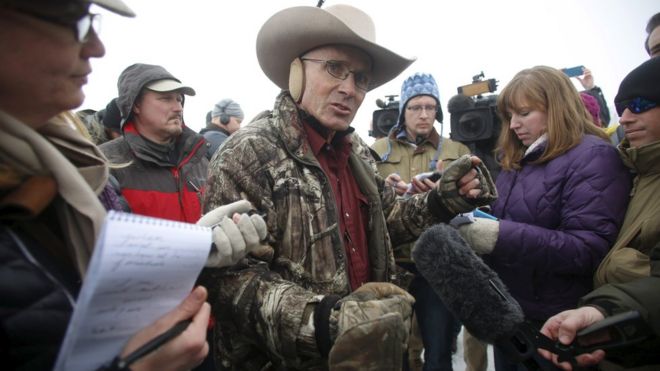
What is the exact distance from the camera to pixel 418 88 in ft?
12.0

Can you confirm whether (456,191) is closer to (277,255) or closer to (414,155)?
(277,255)

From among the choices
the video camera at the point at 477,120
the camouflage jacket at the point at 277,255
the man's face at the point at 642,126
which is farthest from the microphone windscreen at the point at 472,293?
the video camera at the point at 477,120

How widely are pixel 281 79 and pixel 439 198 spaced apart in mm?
1052

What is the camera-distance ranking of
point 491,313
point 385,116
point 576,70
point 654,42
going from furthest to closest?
1. point 385,116
2. point 576,70
3. point 654,42
4. point 491,313

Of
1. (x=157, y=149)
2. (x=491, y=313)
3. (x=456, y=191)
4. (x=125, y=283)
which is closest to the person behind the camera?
(x=125, y=283)

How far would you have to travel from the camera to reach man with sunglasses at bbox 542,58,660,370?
1383 mm

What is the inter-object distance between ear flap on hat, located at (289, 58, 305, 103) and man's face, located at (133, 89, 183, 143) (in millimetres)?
1384

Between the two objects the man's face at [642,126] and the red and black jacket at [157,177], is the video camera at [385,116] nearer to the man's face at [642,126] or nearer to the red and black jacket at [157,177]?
the red and black jacket at [157,177]

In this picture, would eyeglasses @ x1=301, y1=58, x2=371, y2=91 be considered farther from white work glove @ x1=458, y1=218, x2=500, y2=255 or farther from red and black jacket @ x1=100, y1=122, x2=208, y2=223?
red and black jacket @ x1=100, y1=122, x2=208, y2=223

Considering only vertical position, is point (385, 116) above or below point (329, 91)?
below

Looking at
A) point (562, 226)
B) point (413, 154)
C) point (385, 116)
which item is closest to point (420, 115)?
point (413, 154)

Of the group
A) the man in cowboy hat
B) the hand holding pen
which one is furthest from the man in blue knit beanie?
the hand holding pen

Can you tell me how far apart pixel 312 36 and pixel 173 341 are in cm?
140

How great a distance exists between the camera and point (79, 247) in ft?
2.68
